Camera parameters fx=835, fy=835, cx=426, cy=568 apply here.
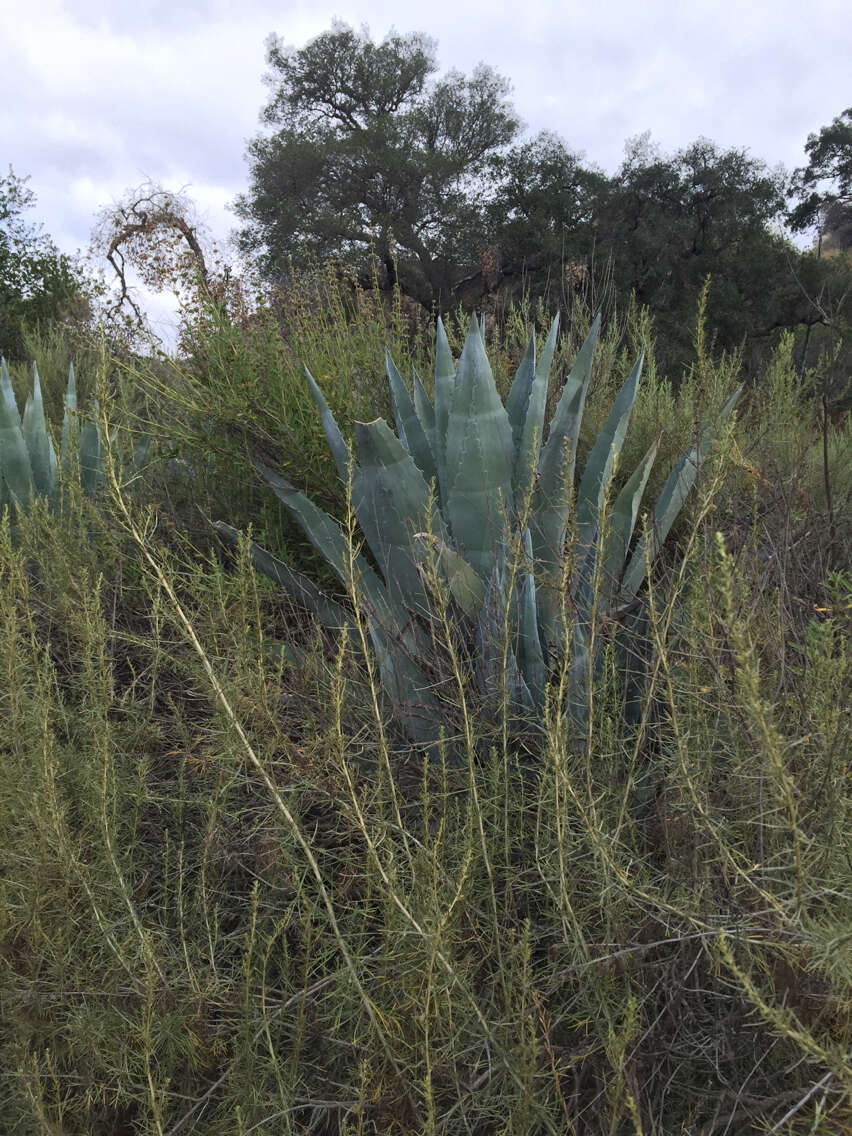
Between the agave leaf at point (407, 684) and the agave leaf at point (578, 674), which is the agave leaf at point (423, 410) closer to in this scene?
the agave leaf at point (407, 684)

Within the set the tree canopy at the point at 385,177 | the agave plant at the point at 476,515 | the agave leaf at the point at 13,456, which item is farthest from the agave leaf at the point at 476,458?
the tree canopy at the point at 385,177

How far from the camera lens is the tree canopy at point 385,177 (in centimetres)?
1942

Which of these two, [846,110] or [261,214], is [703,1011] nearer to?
[261,214]

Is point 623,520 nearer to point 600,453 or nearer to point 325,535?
point 600,453

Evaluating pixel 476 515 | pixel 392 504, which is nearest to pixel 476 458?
pixel 476 515

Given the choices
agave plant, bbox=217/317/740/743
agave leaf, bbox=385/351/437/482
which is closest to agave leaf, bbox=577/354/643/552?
agave plant, bbox=217/317/740/743

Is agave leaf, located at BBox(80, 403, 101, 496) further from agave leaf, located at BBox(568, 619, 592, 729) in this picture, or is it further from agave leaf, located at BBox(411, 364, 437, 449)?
agave leaf, located at BBox(568, 619, 592, 729)

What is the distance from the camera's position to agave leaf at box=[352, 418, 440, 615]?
2400 mm

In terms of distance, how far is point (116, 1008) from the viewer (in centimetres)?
156

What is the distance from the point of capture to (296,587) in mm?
2768

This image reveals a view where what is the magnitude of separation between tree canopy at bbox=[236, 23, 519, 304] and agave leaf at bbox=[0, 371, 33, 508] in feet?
48.1

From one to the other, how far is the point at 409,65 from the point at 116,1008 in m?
25.3

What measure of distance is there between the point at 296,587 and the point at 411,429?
672 millimetres

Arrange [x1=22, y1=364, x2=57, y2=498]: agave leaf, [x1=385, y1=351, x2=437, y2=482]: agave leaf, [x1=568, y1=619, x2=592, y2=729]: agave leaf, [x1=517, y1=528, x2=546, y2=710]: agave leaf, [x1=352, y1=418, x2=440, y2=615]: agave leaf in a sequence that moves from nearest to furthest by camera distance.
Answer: [x1=568, y1=619, x2=592, y2=729]: agave leaf < [x1=517, y1=528, x2=546, y2=710]: agave leaf < [x1=352, y1=418, x2=440, y2=615]: agave leaf < [x1=385, y1=351, x2=437, y2=482]: agave leaf < [x1=22, y1=364, x2=57, y2=498]: agave leaf
